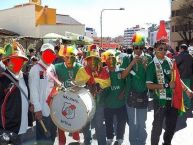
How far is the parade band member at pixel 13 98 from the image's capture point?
4.73 meters

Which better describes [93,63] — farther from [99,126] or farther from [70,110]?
[70,110]

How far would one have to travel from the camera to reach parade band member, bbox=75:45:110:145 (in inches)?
262

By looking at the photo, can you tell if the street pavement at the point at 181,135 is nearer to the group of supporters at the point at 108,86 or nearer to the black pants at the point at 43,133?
the group of supporters at the point at 108,86

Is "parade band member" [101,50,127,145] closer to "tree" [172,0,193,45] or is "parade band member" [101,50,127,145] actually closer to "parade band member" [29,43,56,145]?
"parade band member" [29,43,56,145]

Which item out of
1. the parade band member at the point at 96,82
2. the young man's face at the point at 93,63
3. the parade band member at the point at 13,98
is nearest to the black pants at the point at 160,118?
the parade band member at the point at 96,82

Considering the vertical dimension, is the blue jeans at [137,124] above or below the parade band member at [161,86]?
below

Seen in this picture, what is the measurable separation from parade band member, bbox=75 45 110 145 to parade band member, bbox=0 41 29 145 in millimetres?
1757

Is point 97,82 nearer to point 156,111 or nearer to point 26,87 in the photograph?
point 156,111

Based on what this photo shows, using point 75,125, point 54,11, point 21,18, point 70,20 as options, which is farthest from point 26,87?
point 70,20

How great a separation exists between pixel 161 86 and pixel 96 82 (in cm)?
111

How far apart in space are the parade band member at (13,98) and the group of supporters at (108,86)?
1 centimetres

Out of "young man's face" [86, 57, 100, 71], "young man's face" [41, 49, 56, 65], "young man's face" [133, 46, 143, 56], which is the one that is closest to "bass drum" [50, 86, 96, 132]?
"young man's face" [41, 49, 56, 65]

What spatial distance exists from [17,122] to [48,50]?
4.81 feet

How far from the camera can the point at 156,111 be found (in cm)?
640
